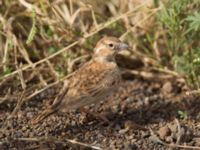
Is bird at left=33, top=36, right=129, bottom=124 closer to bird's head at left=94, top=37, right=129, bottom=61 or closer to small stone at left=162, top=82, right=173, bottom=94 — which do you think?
bird's head at left=94, top=37, right=129, bottom=61

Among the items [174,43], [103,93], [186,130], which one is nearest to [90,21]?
[174,43]

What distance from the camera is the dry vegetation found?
6.05 metres

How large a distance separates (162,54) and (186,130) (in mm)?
1534

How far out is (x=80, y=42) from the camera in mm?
6527

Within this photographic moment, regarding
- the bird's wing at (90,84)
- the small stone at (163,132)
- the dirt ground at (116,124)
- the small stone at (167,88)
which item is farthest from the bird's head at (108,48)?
the small stone at (163,132)

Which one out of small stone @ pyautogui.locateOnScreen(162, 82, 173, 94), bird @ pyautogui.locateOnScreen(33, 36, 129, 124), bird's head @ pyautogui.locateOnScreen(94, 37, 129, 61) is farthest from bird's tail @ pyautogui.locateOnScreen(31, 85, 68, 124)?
small stone @ pyautogui.locateOnScreen(162, 82, 173, 94)

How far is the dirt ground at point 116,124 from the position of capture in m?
5.21

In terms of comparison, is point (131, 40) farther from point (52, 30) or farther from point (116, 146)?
point (116, 146)

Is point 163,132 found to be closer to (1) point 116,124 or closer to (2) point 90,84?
(1) point 116,124

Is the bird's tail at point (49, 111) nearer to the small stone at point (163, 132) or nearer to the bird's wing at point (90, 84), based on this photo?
the bird's wing at point (90, 84)

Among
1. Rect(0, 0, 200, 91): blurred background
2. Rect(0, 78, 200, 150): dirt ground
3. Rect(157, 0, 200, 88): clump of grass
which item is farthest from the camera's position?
Rect(0, 0, 200, 91): blurred background

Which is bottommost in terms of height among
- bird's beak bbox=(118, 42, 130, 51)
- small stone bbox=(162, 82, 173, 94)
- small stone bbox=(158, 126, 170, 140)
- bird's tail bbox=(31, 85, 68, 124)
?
small stone bbox=(158, 126, 170, 140)

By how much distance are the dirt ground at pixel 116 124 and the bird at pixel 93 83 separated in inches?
6.7

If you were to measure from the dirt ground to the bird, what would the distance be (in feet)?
0.56
